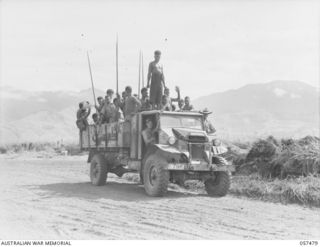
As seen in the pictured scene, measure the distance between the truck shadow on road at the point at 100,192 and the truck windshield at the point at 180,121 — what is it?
1.58m

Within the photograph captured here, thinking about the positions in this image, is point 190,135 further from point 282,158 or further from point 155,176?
point 282,158

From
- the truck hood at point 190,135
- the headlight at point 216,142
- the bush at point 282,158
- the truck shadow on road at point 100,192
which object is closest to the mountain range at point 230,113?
the bush at point 282,158

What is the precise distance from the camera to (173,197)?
11797 millimetres

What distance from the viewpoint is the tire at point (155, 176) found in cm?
1161

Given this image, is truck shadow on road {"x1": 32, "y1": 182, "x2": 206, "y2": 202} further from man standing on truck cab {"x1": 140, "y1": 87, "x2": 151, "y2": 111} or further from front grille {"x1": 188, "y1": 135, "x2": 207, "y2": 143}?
man standing on truck cab {"x1": 140, "y1": 87, "x2": 151, "y2": 111}

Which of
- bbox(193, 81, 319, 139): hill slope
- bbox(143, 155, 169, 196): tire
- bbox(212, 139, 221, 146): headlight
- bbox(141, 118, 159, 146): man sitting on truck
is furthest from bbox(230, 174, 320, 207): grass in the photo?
bbox(193, 81, 319, 139): hill slope

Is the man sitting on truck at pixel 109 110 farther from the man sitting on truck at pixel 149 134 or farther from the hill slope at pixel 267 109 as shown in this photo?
the hill slope at pixel 267 109

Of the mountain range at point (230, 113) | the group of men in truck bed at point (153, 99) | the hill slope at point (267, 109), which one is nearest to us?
the group of men in truck bed at point (153, 99)

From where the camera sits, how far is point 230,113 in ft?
290

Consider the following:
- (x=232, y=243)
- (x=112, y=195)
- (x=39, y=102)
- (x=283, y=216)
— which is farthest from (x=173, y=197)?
(x=39, y=102)

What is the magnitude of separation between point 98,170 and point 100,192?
167 cm

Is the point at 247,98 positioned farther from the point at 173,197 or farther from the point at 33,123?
the point at 173,197

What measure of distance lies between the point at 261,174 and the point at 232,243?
7010 mm

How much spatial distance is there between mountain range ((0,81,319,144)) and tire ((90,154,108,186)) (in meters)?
41.7
